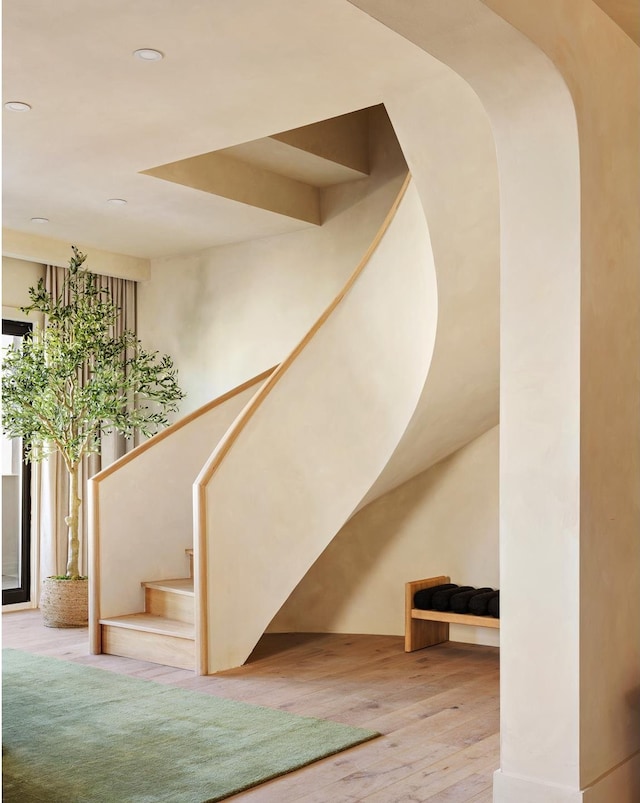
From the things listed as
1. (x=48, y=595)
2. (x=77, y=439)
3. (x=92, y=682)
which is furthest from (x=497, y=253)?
(x=48, y=595)

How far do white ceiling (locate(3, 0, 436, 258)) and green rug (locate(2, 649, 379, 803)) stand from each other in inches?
116

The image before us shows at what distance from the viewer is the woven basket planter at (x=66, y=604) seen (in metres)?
6.46

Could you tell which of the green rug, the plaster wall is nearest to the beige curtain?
the green rug

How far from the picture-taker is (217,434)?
637 cm

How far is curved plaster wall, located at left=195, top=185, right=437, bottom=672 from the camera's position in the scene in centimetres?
496

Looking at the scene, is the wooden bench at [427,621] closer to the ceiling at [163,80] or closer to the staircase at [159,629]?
the staircase at [159,629]

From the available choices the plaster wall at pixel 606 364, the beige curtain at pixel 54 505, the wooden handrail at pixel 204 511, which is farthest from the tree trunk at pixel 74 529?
the plaster wall at pixel 606 364

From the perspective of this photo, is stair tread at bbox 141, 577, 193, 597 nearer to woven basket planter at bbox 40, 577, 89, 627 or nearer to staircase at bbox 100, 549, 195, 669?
staircase at bbox 100, 549, 195, 669

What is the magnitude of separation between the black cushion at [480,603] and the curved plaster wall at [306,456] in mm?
932

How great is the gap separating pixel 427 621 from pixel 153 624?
1745 mm

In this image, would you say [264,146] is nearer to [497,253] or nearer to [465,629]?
[497,253]

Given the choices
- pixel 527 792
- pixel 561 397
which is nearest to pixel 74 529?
pixel 527 792

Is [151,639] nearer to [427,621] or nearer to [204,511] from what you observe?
[204,511]

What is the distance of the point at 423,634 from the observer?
573 cm
